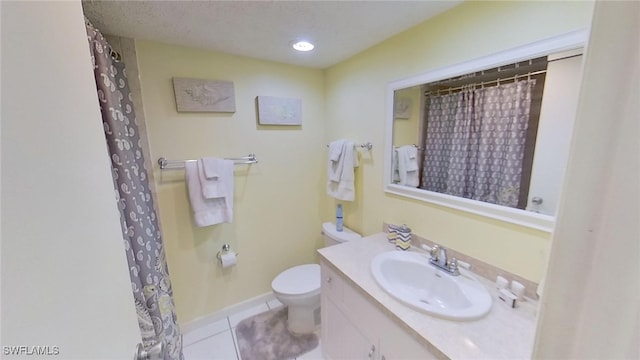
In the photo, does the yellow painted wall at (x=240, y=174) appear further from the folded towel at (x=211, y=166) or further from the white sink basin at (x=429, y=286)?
the white sink basin at (x=429, y=286)

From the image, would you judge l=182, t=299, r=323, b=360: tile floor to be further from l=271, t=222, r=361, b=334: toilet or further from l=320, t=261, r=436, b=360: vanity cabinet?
l=320, t=261, r=436, b=360: vanity cabinet

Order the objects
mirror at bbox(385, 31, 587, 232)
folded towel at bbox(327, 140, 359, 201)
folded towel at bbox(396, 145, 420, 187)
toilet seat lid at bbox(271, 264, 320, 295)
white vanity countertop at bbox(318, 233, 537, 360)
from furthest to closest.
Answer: folded towel at bbox(327, 140, 359, 201) → toilet seat lid at bbox(271, 264, 320, 295) → folded towel at bbox(396, 145, 420, 187) → mirror at bbox(385, 31, 587, 232) → white vanity countertop at bbox(318, 233, 537, 360)

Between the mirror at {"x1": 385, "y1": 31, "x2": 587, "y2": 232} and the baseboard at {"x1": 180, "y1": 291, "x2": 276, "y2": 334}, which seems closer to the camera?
the mirror at {"x1": 385, "y1": 31, "x2": 587, "y2": 232}

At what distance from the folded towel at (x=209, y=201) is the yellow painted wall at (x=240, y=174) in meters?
0.11

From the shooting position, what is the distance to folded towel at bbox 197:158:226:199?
1.73 meters

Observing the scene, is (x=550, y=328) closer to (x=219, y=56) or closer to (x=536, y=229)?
(x=536, y=229)

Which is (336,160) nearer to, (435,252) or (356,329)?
(435,252)

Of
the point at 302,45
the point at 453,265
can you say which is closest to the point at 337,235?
the point at 453,265

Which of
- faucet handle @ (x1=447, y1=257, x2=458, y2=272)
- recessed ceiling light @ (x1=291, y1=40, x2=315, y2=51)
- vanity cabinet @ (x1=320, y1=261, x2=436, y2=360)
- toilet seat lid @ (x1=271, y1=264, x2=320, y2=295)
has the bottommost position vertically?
toilet seat lid @ (x1=271, y1=264, x2=320, y2=295)

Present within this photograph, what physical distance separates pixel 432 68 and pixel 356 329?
148 centimetres

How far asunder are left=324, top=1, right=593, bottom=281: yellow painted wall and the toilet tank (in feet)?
0.24

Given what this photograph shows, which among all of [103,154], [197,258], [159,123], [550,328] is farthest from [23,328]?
[197,258]

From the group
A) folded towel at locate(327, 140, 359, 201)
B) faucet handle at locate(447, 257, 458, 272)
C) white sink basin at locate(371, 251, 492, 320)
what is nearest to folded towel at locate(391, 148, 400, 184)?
folded towel at locate(327, 140, 359, 201)

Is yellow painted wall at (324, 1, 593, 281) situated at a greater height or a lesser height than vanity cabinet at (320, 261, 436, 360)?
greater
